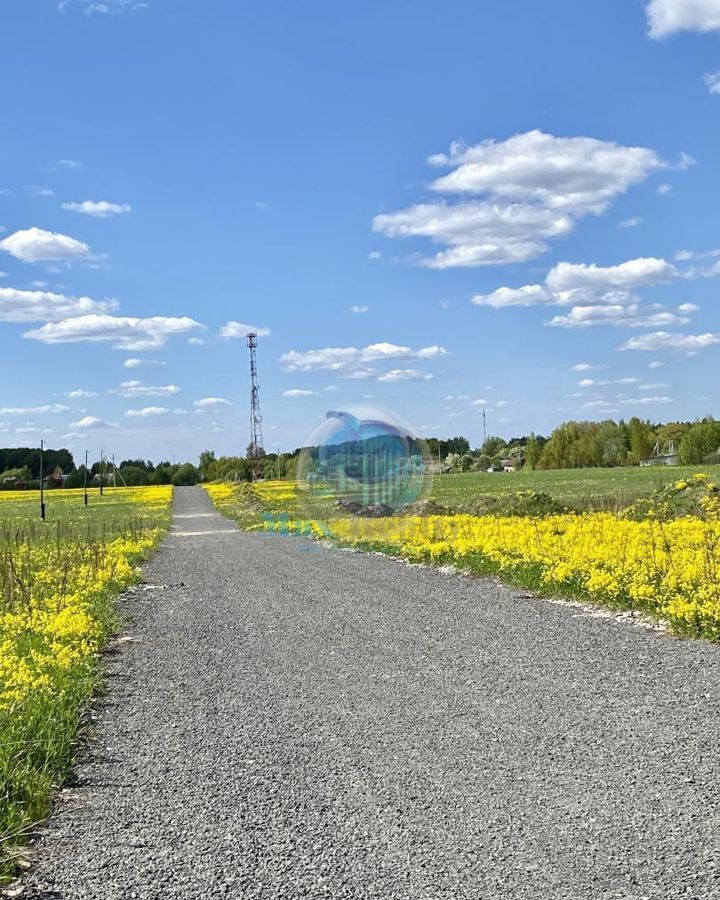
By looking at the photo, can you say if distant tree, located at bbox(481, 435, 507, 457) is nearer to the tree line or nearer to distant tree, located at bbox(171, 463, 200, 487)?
the tree line

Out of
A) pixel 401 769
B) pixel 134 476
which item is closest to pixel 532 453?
pixel 134 476

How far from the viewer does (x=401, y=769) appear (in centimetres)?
634

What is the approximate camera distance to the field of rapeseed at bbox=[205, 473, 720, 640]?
12.3m

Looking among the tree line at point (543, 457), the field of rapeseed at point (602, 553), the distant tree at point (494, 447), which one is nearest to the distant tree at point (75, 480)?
the tree line at point (543, 457)

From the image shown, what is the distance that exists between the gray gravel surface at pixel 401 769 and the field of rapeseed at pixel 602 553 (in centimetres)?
104

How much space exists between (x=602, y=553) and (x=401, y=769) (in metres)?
10.0

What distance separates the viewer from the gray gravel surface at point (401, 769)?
15.7 feet

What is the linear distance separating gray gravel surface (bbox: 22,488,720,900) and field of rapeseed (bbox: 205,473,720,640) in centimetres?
104

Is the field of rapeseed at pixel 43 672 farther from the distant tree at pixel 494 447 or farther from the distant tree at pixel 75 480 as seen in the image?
the distant tree at pixel 494 447

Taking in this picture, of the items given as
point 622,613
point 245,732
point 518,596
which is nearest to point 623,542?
point 518,596

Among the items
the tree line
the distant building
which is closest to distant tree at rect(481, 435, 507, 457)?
the tree line

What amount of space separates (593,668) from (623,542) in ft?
26.2

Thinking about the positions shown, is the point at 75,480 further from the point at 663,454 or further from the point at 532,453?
the point at 663,454

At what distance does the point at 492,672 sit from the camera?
9.26 metres
